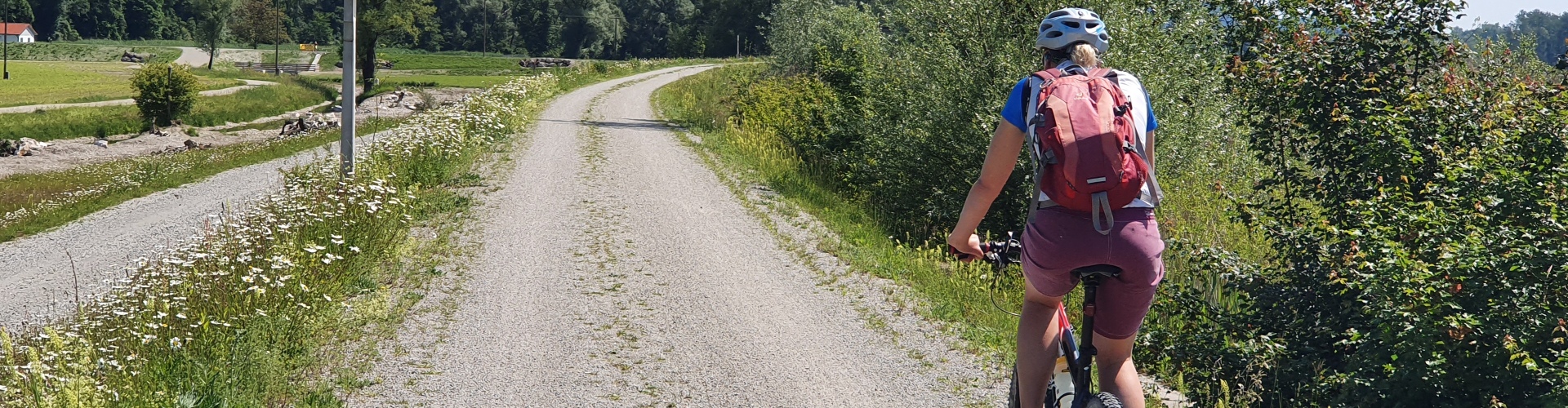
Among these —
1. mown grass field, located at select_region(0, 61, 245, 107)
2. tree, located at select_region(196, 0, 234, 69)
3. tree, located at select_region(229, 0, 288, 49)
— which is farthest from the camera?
tree, located at select_region(229, 0, 288, 49)

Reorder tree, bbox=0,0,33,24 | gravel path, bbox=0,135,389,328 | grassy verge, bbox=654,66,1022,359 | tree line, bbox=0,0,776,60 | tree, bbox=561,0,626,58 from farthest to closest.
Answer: tree, bbox=561,0,626,58
tree, bbox=0,0,33,24
tree line, bbox=0,0,776,60
gravel path, bbox=0,135,389,328
grassy verge, bbox=654,66,1022,359

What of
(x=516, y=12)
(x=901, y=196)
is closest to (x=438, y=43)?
(x=516, y=12)

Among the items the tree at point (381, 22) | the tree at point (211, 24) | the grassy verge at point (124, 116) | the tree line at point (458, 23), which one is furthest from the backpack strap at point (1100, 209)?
the tree at point (211, 24)

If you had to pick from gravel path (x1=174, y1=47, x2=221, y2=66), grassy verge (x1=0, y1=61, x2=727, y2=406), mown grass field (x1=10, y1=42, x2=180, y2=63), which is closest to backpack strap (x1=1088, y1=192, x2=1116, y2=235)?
grassy verge (x1=0, y1=61, x2=727, y2=406)

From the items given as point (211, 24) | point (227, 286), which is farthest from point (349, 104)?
point (211, 24)

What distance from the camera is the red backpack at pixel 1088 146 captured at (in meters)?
2.73

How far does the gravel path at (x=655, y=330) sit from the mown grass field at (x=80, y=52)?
102m

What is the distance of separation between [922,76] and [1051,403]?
925 centimetres

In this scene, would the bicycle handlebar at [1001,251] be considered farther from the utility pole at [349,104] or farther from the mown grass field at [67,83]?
the mown grass field at [67,83]

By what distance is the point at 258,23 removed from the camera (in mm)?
114438

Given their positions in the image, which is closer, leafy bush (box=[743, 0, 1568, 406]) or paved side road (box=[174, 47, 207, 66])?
leafy bush (box=[743, 0, 1568, 406])

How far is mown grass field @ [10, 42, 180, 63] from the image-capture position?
99.1 metres

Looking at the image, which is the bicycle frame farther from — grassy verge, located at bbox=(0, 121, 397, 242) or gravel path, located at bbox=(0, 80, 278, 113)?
gravel path, located at bbox=(0, 80, 278, 113)

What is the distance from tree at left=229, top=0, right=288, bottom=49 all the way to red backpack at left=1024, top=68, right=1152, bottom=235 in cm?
12157
